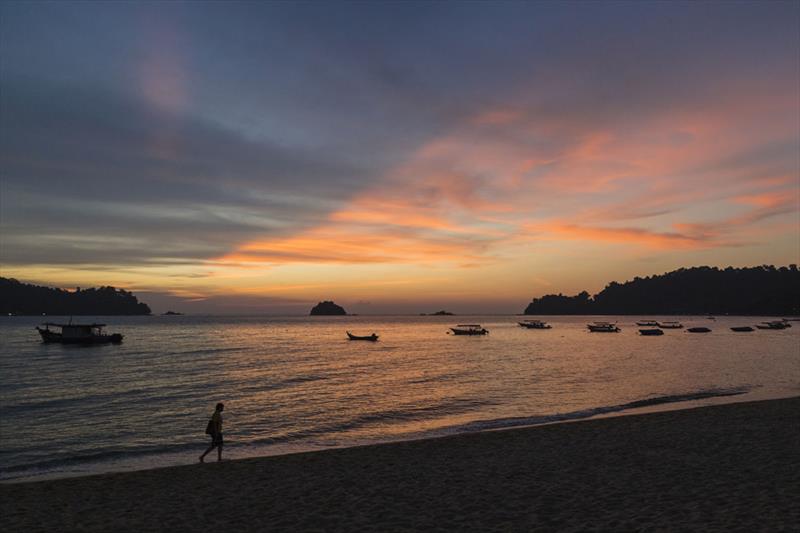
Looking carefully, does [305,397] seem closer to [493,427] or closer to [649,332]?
[493,427]

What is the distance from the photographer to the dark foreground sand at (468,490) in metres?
12.6

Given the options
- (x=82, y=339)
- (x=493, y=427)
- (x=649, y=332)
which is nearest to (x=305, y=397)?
(x=493, y=427)

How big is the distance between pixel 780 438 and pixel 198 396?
40.8 m

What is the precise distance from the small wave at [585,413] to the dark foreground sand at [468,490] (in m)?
7.32

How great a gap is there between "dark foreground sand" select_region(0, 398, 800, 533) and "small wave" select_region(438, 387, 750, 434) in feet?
24.0

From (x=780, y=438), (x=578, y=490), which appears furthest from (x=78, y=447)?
(x=780, y=438)

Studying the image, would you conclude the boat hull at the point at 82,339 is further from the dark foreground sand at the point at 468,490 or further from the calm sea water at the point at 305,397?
the dark foreground sand at the point at 468,490

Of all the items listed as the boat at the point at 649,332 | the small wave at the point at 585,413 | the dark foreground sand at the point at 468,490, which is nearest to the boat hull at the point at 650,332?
the boat at the point at 649,332

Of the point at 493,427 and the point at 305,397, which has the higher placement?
the point at 493,427

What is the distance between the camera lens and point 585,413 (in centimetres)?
3456

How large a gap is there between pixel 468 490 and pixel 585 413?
2183 centimetres

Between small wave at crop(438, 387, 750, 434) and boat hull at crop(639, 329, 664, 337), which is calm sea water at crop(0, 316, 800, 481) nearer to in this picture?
small wave at crop(438, 387, 750, 434)

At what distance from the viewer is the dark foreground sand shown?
12578 millimetres

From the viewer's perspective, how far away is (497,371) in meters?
63.4
